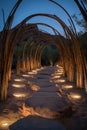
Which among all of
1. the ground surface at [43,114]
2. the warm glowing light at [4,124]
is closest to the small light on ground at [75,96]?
the ground surface at [43,114]

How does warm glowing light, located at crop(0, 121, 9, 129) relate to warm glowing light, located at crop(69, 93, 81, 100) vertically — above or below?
below

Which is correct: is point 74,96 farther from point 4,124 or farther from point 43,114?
point 4,124

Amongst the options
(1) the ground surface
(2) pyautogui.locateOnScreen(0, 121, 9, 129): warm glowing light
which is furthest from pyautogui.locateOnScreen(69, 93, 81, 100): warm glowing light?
(2) pyautogui.locateOnScreen(0, 121, 9, 129): warm glowing light

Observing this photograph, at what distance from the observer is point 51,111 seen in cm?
514

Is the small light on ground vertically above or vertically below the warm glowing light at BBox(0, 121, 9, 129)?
above

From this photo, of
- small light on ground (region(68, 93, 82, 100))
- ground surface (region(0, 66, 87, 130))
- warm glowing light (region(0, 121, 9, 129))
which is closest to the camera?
ground surface (region(0, 66, 87, 130))

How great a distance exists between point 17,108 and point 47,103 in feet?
2.45

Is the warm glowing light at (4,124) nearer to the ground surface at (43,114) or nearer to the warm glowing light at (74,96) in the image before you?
the ground surface at (43,114)

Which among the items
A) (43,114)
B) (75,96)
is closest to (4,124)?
(43,114)

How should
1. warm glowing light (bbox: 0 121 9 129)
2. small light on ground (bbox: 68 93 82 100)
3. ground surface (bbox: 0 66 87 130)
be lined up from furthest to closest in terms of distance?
1. small light on ground (bbox: 68 93 82 100)
2. warm glowing light (bbox: 0 121 9 129)
3. ground surface (bbox: 0 66 87 130)

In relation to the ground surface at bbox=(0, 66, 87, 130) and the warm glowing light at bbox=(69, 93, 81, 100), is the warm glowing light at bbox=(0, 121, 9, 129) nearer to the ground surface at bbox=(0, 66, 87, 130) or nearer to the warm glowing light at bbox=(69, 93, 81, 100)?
the ground surface at bbox=(0, 66, 87, 130)

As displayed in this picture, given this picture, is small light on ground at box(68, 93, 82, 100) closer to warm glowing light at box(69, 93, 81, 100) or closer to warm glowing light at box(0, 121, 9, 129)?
warm glowing light at box(69, 93, 81, 100)

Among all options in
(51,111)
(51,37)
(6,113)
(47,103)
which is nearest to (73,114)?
(51,111)

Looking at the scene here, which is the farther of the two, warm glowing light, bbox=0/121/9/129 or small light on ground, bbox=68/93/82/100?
small light on ground, bbox=68/93/82/100
